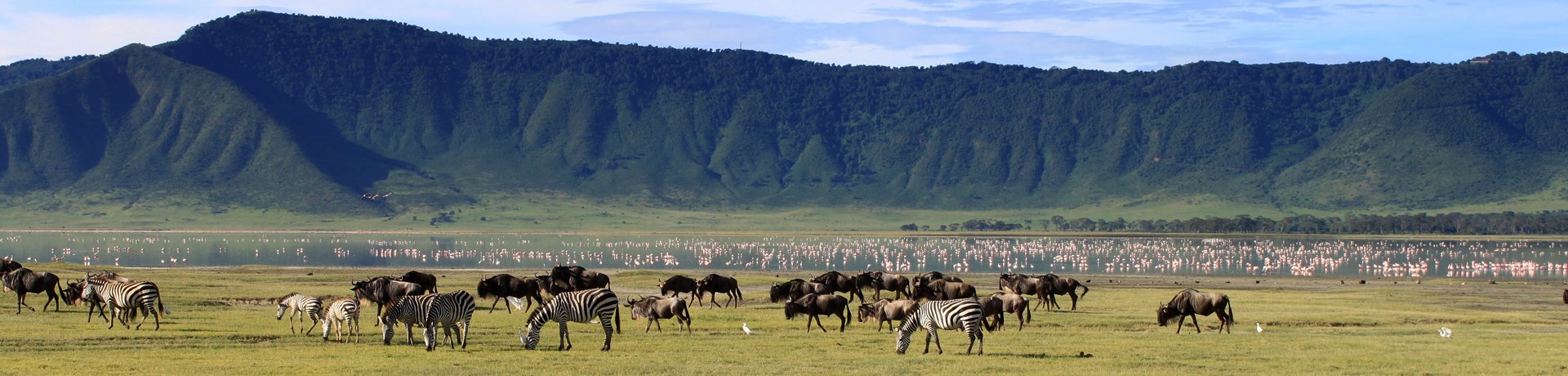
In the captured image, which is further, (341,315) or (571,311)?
(341,315)

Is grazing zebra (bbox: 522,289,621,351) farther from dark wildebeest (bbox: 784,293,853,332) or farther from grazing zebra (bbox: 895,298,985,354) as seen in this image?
dark wildebeest (bbox: 784,293,853,332)

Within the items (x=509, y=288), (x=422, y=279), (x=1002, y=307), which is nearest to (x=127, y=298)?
(x=422, y=279)

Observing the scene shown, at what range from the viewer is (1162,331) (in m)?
31.8

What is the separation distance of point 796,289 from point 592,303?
38.5 feet

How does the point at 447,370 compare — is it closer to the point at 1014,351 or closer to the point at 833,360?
the point at 833,360

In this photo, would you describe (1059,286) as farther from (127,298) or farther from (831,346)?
(127,298)

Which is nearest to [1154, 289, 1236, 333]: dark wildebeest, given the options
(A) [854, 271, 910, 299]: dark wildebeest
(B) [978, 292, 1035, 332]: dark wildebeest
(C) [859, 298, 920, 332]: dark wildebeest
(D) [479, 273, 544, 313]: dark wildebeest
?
(B) [978, 292, 1035, 332]: dark wildebeest

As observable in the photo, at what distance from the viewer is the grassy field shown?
2427 cm

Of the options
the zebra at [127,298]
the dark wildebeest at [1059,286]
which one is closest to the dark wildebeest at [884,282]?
the dark wildebeest at [1059,286]

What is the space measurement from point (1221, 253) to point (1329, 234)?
213 ft

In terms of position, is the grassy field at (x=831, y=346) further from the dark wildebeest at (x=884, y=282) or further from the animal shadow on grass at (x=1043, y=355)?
the dark wildebeest at (x=884, y=282)

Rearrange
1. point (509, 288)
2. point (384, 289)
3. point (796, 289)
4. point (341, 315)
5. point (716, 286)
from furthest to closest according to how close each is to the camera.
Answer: point (716, 286) → point (796, 289) → point (509, 288) → point (384, 289) → point (341, 315)

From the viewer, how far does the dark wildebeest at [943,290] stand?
3666 cm

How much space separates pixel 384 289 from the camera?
34.5 meters
